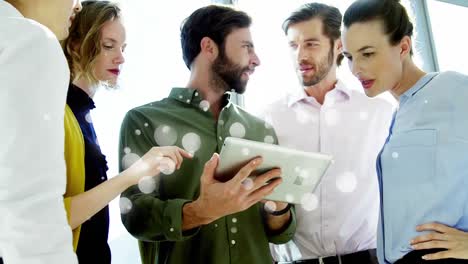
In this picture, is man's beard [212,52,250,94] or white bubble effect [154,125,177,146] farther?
man's beard [212,52,250,94]

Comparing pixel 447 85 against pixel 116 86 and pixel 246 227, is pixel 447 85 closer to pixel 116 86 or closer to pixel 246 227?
pixel 246 227

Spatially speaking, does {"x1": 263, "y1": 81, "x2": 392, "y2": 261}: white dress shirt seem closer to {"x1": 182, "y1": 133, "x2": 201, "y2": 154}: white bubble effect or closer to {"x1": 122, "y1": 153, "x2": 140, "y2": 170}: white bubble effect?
{"x1": 182, "y1": 133, "x2": 201, "y2": 154}: white bubble effect

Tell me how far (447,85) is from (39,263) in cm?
124

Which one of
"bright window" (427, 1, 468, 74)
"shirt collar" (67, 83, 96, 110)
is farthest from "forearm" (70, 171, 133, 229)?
"bright window" (427, 1, 468, 74)

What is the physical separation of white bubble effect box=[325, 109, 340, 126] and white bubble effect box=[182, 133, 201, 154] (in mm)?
595

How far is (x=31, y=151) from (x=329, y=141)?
1491 mm

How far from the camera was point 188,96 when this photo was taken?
1.88m

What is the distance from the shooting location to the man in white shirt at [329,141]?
186 cm

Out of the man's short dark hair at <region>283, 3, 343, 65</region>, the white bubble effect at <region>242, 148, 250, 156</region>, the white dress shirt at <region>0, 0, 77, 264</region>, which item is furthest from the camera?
the man's short dark hair at <region>283, 3, 343, 65</region>

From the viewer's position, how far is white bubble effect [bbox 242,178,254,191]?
133 cm

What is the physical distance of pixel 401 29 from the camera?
5.21 feet

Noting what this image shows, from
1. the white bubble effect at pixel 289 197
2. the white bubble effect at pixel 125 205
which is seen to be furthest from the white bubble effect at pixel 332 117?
the white bubble effect at pixel 125 205

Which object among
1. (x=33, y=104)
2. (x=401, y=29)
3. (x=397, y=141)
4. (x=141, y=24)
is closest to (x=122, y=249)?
(x=141, y=24)

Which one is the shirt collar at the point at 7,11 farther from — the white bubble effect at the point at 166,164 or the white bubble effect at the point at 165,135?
the white bubble effect at the point at 165,135
